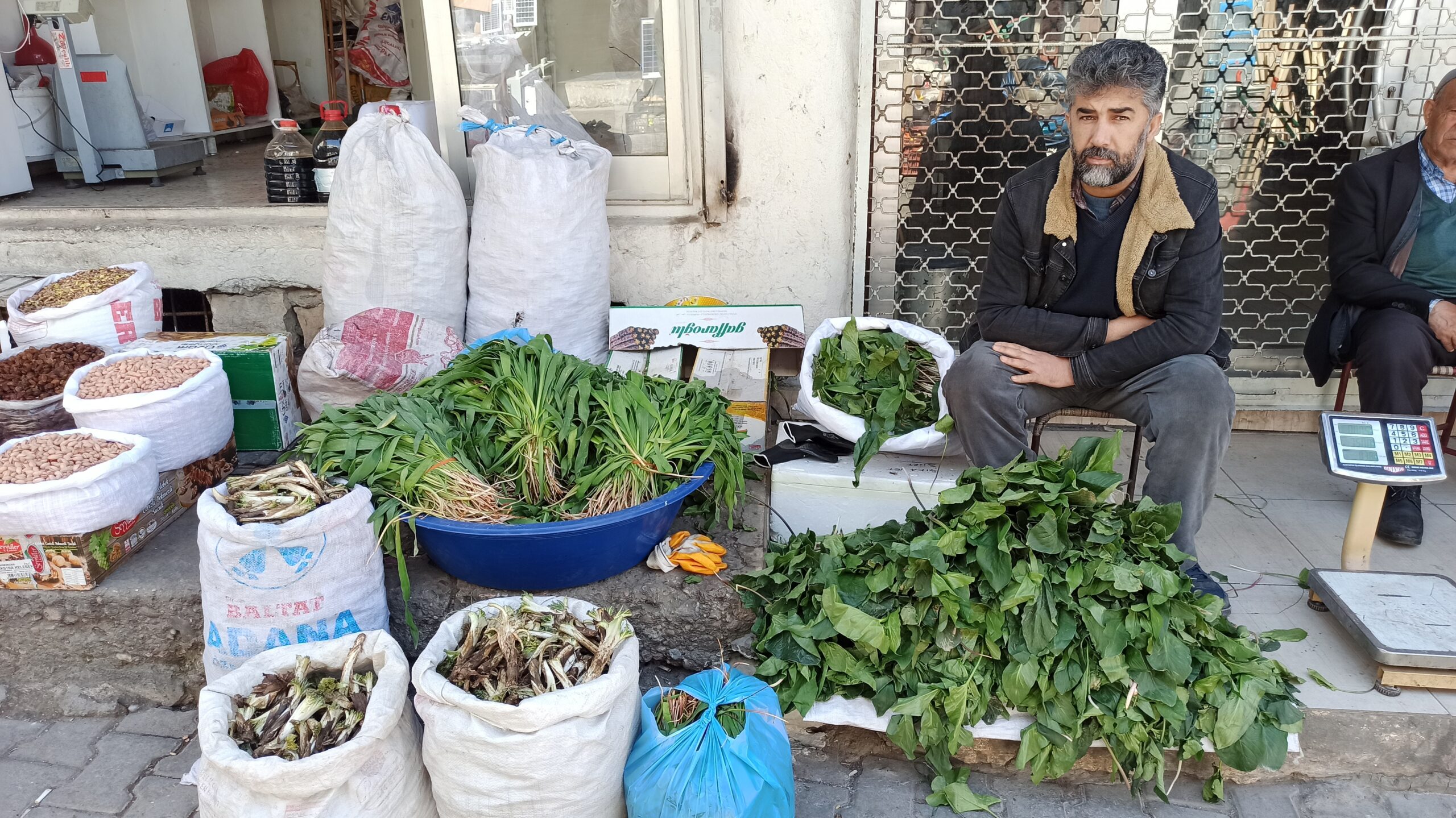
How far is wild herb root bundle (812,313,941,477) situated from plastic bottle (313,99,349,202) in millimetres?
2266

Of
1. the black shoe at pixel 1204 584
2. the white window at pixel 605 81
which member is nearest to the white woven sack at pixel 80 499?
the white window at pixel 605 81

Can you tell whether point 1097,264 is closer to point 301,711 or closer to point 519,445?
point 519,445

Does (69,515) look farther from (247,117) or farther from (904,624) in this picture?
(247,117)

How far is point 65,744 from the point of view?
2.54m

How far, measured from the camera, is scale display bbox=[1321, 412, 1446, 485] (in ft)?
8.10

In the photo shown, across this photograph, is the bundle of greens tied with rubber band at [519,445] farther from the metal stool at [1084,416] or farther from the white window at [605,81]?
the white window at [605,81]

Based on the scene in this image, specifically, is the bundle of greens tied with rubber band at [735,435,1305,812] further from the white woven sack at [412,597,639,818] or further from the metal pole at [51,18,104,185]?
the metal pole at [51,18,104,185]

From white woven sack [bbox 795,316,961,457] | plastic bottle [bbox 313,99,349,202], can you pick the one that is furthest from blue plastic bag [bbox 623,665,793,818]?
plastic bottle [bbox 313,99,349,202]

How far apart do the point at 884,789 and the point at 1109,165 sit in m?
1.82

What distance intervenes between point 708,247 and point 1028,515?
2.01m

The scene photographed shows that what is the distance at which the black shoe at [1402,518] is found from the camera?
301cm

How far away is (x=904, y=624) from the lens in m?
2.31

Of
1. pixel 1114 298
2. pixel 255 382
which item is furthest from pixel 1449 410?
pixel 255 382

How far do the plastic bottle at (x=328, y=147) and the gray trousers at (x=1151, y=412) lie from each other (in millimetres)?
2725
